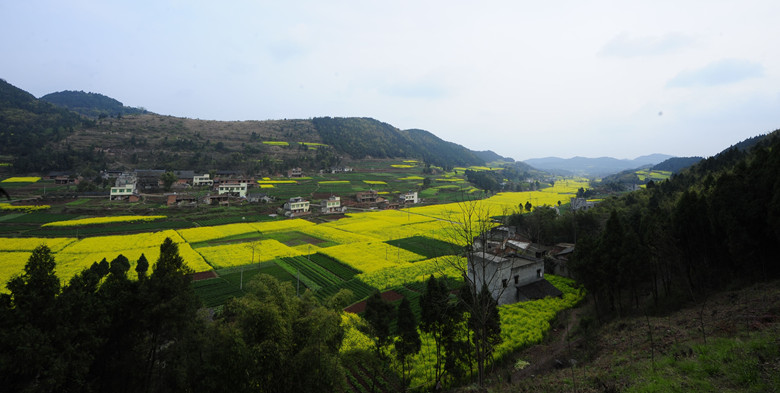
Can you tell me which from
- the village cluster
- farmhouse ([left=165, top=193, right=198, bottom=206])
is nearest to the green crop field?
the village cluster

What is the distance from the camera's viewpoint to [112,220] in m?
45.1

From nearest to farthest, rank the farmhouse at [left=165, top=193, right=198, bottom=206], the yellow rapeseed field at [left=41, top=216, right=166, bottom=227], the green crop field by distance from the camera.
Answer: the green crop field < the yellow rapeseed field at [left=41, top=216, right=166, bottom=227] < the farmhouse at [left=165, top=193, right=198, bottom=206]

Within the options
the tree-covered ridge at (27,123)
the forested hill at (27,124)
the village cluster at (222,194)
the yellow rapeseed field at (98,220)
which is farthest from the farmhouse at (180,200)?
the tree-covered ridge at (27,123)

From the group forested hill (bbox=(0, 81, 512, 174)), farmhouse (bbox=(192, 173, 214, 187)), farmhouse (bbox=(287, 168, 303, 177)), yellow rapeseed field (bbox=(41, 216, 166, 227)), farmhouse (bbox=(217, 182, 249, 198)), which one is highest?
forested hill (bbox=(0, 81, 512, 174))

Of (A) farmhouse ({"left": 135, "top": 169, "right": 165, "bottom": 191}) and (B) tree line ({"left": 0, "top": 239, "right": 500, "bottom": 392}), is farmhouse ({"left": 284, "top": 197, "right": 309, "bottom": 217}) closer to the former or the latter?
(A) farmhouse ({"left": 135, "top": 169, "right": 165, "bottom": 191})

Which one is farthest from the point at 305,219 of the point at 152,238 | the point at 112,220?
the point at 112,220

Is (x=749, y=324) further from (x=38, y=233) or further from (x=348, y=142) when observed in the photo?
(x=348, y=142)

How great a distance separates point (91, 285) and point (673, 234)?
2950 cm

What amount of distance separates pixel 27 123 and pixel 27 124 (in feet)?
4.37

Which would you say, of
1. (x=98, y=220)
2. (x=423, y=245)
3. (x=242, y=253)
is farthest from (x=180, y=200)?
(x=423, y=245)

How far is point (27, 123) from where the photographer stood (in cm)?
9156

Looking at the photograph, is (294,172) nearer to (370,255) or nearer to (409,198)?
(409,198)

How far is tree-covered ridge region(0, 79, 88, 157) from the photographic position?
77000mm

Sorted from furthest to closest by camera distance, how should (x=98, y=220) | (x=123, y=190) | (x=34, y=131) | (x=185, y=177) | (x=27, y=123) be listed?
1. (x=27, y=123)
2. (x=34, y=131)
3. (x=185, y=177)
4. (x=123, y=190)
5. (x=98, y=220)
